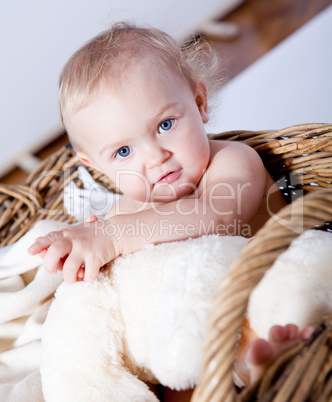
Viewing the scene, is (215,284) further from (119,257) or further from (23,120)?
(23,120)

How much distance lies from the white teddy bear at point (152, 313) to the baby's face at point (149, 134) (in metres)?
0.18

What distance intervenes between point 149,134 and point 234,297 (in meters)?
0.43

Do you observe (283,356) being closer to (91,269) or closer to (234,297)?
(234,297)

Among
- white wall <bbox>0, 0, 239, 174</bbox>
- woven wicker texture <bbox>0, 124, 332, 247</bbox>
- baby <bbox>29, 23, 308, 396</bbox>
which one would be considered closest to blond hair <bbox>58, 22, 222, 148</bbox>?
baby <bbox>29, 23, 308, 396</bbox>

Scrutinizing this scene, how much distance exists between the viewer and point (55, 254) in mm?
643

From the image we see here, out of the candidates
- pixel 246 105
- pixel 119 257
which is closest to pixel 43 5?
pixel 246 105

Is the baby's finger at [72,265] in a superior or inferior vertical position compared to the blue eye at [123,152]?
inferior

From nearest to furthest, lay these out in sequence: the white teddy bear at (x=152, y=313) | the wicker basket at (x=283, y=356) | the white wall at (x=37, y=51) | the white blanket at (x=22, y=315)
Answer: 1. the wicker basket at (x=283, y=356)
2. the white teddy bear at (x=152, y=313)
3. the white blanket at (x=22, y=315)
4. the white wall at (x=37, y=51)

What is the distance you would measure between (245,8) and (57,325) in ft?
7.46

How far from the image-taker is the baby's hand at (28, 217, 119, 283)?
0.65 meters

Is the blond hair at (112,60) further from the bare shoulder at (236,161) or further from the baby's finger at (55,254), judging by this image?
the baby's finger at (55,254)

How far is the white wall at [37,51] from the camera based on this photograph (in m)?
1.69

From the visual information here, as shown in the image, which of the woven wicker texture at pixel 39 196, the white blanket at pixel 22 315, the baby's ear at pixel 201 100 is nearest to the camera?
the white blanket at pixel 22 315

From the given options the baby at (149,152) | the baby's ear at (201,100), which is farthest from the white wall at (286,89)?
the baby at (149,152)
